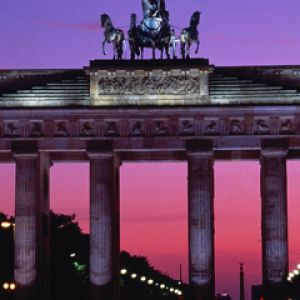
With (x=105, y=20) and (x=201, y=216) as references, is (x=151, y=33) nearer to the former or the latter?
(x=105, y=20)

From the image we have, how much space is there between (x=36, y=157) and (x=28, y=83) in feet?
21.9

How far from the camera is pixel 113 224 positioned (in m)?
125

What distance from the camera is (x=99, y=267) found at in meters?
123

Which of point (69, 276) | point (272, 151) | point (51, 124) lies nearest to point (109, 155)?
point (51, 124)

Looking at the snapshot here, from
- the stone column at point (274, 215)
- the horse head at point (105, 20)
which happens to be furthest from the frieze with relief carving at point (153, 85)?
the stone column at point (274, 215)

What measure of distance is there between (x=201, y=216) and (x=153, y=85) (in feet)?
37.5

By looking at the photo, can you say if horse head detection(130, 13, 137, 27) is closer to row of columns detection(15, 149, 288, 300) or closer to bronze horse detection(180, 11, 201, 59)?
bronze horse detection(180, 11, 201, 59)

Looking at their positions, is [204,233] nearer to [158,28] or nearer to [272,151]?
[272,151]

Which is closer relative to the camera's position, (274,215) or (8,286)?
(274,215)

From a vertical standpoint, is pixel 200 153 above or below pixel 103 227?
above

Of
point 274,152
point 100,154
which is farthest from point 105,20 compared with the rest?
point 274,152

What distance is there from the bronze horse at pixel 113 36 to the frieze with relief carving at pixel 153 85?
2.13 metres

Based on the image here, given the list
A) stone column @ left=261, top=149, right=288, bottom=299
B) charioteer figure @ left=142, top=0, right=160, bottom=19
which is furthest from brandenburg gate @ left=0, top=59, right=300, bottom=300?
charioteer figure @ left=142, top=0, right=160, bottom=19

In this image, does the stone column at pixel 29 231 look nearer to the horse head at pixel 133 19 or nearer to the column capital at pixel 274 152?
the horse head at pixel 133 19
